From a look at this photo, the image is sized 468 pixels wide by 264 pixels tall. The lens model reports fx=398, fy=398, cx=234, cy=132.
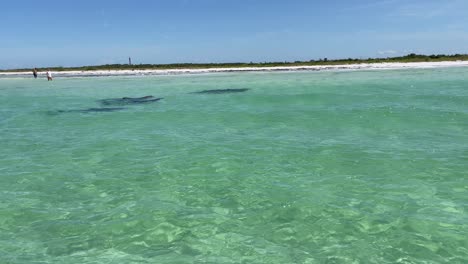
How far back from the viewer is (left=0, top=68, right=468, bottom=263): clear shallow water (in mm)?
7144

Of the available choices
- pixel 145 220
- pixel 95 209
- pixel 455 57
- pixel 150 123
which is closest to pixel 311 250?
pixel 145 220

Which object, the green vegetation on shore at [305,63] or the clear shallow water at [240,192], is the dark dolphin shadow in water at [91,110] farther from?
the green vegetation on shore at [305,63]

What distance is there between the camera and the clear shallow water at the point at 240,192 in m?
7.14

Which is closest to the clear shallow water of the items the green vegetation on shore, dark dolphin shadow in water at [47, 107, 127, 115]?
dark dolphin shadow in water at [47, 107, 127, 115]

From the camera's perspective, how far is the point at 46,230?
8.05m

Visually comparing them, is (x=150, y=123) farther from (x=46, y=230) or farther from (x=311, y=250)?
(x=311, y=250)

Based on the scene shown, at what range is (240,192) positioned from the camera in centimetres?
1002

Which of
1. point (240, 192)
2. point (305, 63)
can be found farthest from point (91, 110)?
point (305, 63)

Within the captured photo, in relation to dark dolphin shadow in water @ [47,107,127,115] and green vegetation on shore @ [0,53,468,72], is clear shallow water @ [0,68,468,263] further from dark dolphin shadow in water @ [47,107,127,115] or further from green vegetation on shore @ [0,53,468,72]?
green vegetation on shore @ [0,53,468,72]

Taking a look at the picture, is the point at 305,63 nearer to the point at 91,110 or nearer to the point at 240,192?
the point at 91,110

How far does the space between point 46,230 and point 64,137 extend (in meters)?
10.9

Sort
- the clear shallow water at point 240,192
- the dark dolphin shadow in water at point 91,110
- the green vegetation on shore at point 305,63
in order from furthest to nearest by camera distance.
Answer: the green vegetation on shore at point 305,63, the dark dolphin shadow in water at point 91,110, the clear shallow water at point 240,192

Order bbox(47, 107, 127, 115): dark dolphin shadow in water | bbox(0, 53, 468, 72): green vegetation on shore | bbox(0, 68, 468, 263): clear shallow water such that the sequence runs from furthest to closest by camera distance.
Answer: bbox(0, 53, 468, 72): green vegetation on shore
bbox(47, 107, 127, 115): dark dolphin shadow in water
bbox(0, 68, 468, 263): clear shallow water

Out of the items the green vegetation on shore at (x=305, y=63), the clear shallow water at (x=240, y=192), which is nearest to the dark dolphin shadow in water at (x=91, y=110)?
the clear shallow water at (x=240, y=192)
